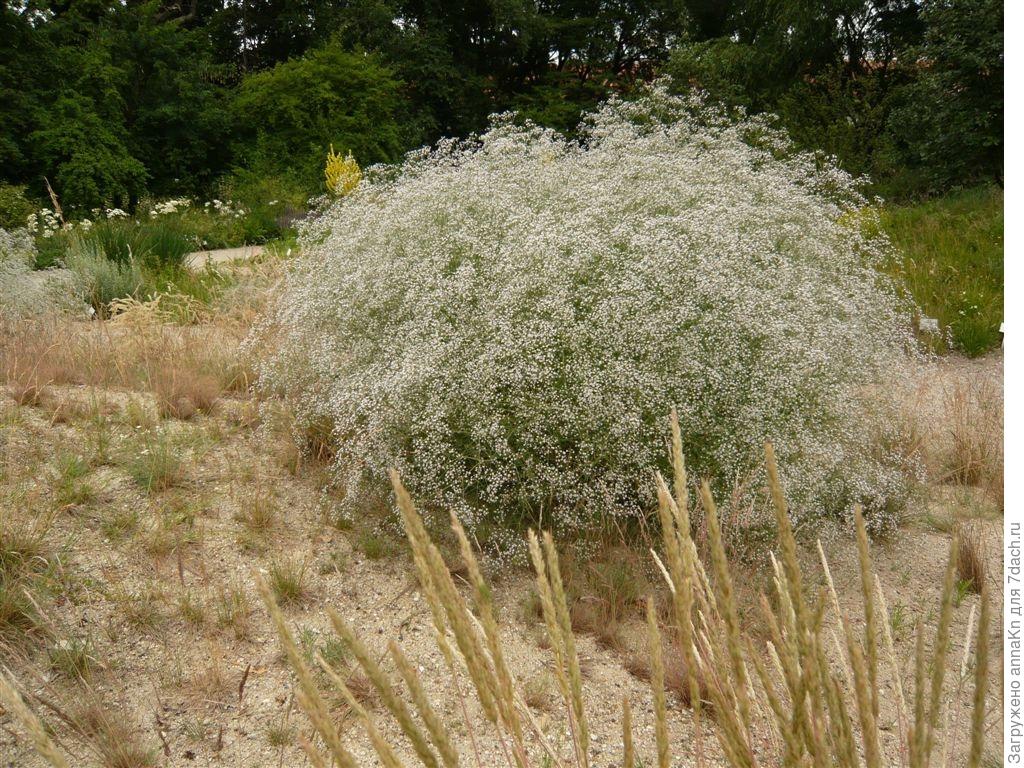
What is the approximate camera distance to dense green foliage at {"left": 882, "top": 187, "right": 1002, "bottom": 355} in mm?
5910

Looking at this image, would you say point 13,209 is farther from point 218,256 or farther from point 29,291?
point 29,291

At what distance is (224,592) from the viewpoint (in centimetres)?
240

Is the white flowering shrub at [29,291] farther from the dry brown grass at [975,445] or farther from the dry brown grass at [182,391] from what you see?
the dry brown grass at [975,445]

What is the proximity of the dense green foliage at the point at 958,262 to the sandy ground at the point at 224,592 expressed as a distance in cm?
306

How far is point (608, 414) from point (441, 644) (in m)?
1.74

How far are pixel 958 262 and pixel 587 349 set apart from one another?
6.05 meters

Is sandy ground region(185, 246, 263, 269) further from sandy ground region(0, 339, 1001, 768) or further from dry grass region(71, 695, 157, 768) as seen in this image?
dry grass region(71, 695, 157, 768)

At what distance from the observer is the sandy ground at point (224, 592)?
1.97 metres

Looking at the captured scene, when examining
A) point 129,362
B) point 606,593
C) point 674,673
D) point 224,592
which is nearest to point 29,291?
point 129,362

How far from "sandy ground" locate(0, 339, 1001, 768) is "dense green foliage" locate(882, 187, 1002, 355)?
120 inches

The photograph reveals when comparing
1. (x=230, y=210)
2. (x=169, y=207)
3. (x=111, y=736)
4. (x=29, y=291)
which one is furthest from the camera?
(x=230, y=210)

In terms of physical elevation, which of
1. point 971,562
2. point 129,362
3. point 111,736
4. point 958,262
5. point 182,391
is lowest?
point 971,562

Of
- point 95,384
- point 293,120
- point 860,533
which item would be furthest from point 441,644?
point 293,120

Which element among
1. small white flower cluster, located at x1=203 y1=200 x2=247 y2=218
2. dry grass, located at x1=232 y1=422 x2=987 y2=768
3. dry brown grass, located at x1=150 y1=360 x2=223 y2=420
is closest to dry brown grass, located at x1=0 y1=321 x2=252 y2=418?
dry brown grass, located at x1=150 y1=360 x2=223 y2=420
